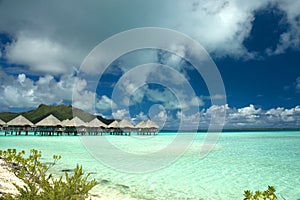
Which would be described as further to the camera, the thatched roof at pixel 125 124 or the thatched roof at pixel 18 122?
the thatched roof at pixel 125 124

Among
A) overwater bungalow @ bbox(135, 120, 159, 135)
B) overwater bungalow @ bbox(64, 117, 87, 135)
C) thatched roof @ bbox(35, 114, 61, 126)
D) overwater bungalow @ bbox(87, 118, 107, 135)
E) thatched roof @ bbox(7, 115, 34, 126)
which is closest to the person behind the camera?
thatched roof @ bbox(7, 115, 34, 126)

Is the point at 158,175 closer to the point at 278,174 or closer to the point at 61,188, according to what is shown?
the point at 278,174

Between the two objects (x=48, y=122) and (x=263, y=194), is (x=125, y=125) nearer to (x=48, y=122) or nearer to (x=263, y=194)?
(x=48, y=122)

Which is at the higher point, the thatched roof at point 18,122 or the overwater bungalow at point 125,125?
the thatched roof at point 18,122

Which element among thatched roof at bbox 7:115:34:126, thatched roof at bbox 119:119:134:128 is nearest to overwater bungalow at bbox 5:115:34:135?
thatched roof at bbox 7:115:34:126

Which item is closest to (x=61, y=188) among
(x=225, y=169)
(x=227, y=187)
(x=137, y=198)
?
(x=137, y=198)

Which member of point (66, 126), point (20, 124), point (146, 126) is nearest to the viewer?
point (20, 124)

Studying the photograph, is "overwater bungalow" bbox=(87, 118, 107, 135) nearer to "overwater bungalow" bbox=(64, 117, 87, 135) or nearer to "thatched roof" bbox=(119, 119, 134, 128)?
"overwater bungalow" bbox=(64, 117, 87, 135)

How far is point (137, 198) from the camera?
5.89 meters

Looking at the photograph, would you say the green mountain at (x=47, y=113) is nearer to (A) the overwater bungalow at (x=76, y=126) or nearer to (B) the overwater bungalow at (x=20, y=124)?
(A) the overwater bungalow at (x=76, y=126)

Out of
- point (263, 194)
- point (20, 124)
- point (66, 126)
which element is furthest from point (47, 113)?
point (263, 194)

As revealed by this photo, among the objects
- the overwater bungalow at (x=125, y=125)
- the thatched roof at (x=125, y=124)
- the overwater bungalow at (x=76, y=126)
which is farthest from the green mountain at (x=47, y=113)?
the overwater bungalow at (x=76, y=126)

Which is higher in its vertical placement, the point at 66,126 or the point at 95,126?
the point at 66,126

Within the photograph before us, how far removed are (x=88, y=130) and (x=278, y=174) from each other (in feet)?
106
